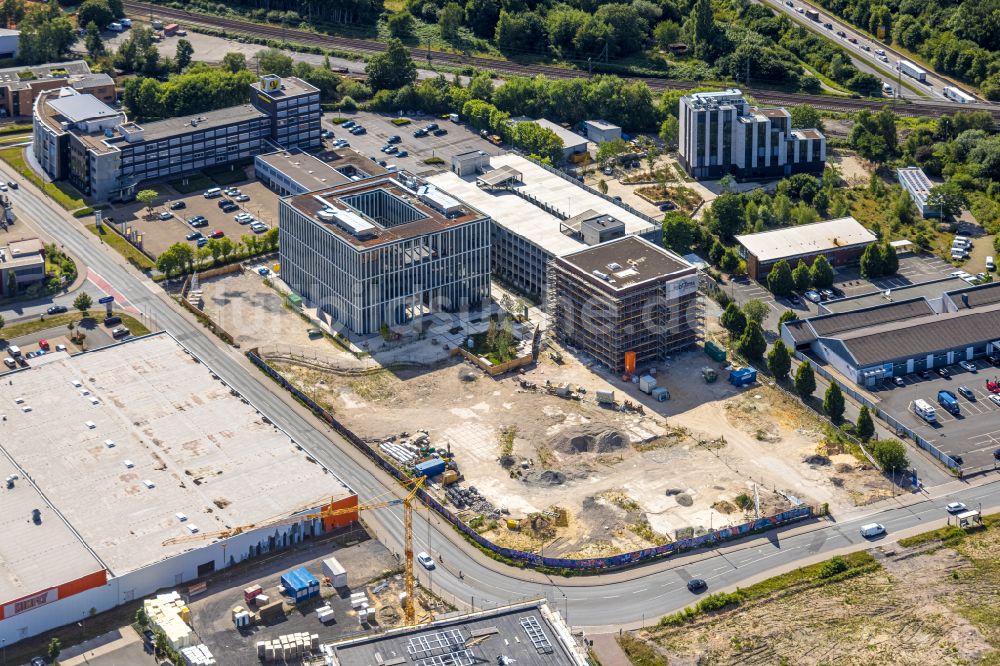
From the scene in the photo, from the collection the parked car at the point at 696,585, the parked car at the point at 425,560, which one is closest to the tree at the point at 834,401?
the parked car at the point at 696,585

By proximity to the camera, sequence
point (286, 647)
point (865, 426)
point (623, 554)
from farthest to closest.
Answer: point (865, 426)
point (623, 554)
point (286, 647)

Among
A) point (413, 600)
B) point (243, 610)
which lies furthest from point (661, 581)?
point (243, 610)

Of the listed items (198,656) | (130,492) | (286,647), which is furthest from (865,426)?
(130,492)

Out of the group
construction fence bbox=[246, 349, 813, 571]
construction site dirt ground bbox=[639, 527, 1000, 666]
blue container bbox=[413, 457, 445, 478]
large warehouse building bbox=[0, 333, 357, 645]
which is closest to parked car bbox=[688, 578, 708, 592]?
construction site dirt ground bbox=[639, 527, 1000, 666]

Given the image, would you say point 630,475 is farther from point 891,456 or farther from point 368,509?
point 368,509

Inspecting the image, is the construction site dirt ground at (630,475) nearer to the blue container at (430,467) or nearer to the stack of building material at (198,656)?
the blue container at (430,467)

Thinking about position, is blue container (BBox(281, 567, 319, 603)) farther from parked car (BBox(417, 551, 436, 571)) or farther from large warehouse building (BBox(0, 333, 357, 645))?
parked car (BBox(417, 551, 436, 571))
